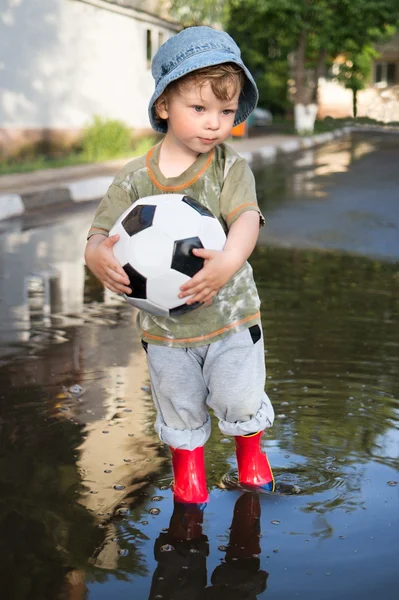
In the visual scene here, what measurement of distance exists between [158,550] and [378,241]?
6.89m

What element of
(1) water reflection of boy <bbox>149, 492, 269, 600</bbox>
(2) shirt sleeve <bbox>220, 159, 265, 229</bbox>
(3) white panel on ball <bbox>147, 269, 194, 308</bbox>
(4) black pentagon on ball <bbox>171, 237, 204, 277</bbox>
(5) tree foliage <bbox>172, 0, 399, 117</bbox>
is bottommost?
(1) water reflection of boy <bbox>149, 492, 269, 600</bbox>

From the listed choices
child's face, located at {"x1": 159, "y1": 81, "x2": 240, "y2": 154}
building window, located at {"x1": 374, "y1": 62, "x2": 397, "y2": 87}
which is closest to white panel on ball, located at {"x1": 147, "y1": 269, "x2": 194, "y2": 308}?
child's face, located at {"x1": 159, "y1": 81, "x2": 240, "y2": 154}

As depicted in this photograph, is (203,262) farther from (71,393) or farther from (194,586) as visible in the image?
(71,393)

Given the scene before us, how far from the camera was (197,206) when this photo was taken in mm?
2982

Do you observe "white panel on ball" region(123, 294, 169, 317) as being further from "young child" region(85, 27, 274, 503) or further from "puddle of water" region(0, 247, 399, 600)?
"puddle of water" region(0, 247, 399, 600)

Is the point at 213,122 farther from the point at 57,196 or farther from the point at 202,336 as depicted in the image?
the point at 57,196

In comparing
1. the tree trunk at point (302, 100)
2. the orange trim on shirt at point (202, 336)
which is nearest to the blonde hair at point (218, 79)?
the orange trim on shirt at point (202, 336)

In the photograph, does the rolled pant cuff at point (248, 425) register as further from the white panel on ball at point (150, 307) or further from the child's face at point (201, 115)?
the child's face at point (201, 115)

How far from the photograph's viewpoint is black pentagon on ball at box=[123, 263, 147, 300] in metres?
2.96

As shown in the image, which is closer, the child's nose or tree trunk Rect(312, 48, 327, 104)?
the child's nose

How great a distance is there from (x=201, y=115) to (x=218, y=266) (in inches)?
16.6

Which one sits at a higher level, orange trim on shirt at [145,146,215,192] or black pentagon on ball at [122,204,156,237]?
orange trim on shirt at [145,146,215,192]

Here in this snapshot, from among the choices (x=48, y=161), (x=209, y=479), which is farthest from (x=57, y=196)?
(x=209, y=479)

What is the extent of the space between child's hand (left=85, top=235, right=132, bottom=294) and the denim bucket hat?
416 millimetres
